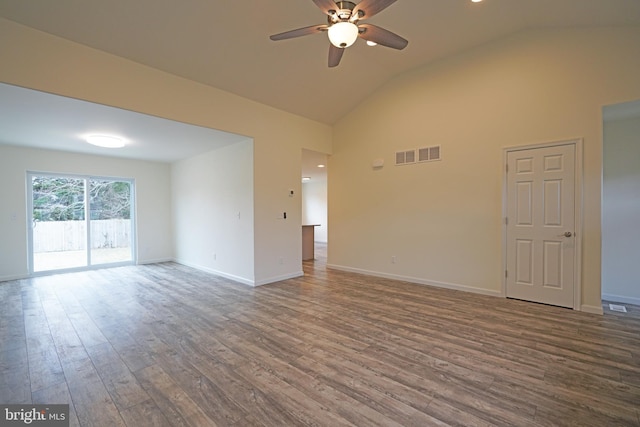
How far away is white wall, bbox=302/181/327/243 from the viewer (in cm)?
1122

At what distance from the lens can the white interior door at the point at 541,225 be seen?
3.65 meters

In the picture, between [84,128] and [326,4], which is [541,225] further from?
[84,128]

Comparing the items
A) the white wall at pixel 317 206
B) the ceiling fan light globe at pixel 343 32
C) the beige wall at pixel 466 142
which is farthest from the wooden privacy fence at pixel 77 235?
the ceiling fan light globe at pixel 343 32

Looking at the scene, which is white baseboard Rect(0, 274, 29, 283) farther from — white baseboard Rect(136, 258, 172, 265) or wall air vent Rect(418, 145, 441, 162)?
wall air vent Rect(418, 145, 441, 162)

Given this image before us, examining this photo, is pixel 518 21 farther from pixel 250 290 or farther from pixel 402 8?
pixel 250 290

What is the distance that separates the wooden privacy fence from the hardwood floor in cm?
189

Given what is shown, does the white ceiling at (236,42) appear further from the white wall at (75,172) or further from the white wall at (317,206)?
the white wall at (317,206)

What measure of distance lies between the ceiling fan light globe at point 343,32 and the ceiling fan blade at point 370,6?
0.39 ft

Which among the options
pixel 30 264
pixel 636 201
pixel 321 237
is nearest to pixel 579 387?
pixel 636 201

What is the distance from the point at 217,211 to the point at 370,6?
4.44 metres

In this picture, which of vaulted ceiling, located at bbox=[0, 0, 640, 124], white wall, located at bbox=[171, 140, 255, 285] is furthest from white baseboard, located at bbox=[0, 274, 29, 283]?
vaulted ceiling, located at bbox=[0, 0, 640, 124]

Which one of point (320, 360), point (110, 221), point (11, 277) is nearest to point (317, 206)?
point (110, 221)

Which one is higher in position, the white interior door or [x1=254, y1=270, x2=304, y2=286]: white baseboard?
the white interior door

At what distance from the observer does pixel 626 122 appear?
402 cm
